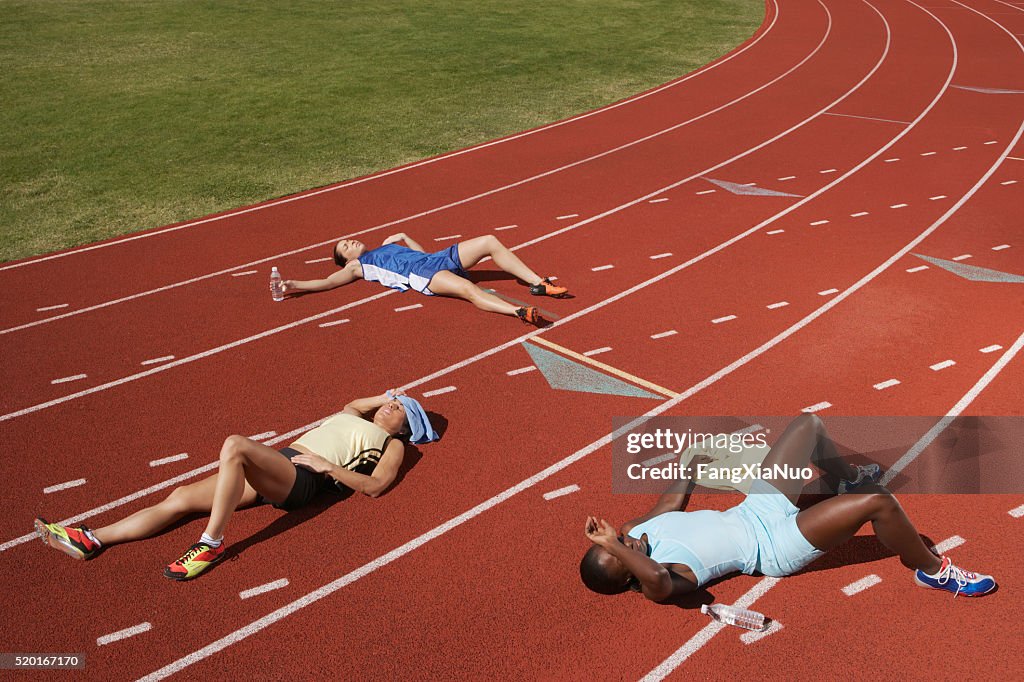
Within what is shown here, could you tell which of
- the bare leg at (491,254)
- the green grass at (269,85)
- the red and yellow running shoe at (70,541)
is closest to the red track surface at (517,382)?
the red and yellow running shoe at (70,541)

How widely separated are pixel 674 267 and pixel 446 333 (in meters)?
3.00

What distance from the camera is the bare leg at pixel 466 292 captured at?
317 inches

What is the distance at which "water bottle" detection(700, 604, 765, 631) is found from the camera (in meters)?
4.45

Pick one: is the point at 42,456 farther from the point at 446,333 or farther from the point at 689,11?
the point at 689,11

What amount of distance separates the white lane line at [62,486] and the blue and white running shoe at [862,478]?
17.5ft

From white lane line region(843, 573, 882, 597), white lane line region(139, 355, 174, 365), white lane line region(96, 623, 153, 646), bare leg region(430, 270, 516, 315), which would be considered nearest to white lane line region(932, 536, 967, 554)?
white lane line region(843, 573, 882, 597)

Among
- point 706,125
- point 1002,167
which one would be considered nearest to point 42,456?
point 706,125

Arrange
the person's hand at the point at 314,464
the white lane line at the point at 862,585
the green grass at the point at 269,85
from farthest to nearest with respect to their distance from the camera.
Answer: the green grass at the point at 269,85 → the person's hand at the point at 314,464 → the white lane line at the point at 862,585

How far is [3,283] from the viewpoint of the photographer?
9336 mm

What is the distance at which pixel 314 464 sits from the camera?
17.6 ft

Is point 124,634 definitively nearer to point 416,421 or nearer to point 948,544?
point 416,421

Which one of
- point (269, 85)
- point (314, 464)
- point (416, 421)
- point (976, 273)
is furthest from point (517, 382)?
point (269, 85)

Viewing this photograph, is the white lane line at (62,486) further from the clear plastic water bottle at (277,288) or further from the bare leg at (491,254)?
the bare leg at (491,254)

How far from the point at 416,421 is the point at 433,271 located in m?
2.91
